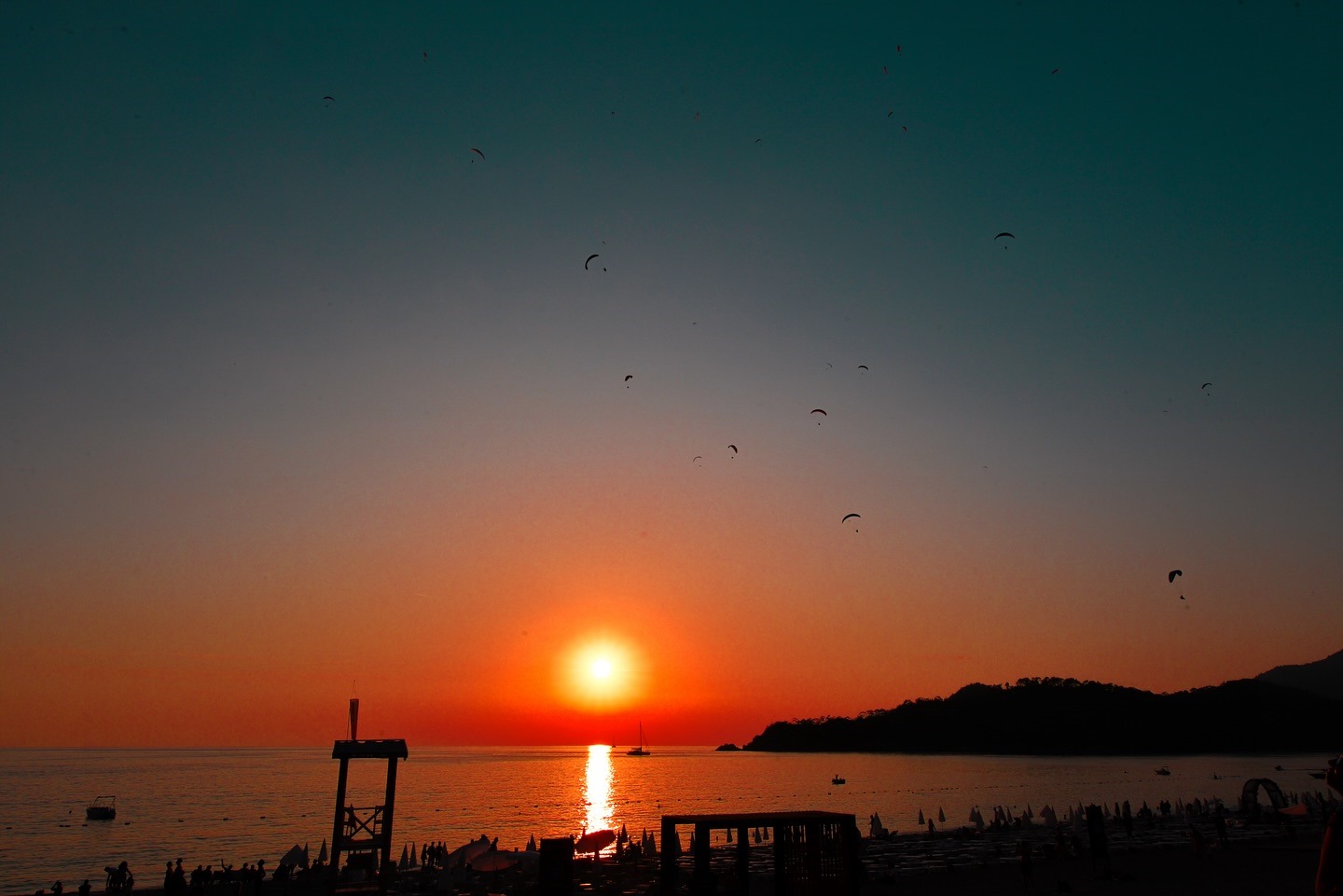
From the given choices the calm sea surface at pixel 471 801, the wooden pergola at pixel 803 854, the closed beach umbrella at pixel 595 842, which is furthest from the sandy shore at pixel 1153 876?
the calm sea surface at pixel 471 801

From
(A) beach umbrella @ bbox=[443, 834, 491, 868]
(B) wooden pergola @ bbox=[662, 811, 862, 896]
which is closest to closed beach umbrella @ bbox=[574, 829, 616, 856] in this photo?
(A) beach umbrella @ bbox=[443, 834, 491, 868]

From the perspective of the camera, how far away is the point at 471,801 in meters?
113

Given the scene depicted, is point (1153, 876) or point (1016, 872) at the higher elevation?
point (1153, 876)

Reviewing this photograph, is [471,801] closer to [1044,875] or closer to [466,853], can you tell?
[466,853]

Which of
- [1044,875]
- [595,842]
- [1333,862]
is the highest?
[1333,862]

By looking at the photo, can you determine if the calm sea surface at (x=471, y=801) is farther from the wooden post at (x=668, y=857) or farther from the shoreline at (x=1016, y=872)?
the wooden post at (x=668, y=857)

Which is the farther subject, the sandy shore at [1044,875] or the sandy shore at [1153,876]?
the sandy shore at [1044,875]

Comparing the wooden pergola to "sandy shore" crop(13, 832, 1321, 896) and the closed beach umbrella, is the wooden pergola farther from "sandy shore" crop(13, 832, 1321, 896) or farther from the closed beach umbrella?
the closed beach umbrella

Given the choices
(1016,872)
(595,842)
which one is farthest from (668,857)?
(595,842)

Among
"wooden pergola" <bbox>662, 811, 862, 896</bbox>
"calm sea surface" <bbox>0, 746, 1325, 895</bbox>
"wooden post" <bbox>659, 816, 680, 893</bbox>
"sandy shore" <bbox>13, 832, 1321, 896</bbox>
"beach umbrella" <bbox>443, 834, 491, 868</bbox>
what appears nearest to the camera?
"wooden pergola" <bbox>662, 811, 862, 896</bbox>

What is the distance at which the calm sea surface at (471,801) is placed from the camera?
213 ft

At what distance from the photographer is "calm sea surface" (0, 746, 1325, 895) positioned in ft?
213

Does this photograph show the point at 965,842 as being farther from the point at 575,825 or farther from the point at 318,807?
the point at 318,807

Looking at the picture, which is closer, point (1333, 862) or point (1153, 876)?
point (1333, 862)
